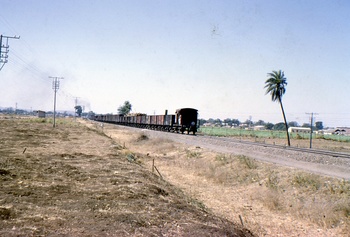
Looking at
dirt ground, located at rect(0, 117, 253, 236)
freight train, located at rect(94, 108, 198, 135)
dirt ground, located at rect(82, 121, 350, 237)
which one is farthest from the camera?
freight train, located at rect(94, 108, 198, 135)

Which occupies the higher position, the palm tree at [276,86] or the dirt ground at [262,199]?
the palm tree at [276,86]

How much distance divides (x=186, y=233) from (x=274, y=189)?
822cm

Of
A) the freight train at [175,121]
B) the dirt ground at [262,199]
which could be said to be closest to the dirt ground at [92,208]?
the dirt ground at [262,199]

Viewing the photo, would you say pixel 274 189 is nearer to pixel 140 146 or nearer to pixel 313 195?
pixel 313 195

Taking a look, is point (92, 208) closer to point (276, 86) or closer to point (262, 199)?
point (262, 199)

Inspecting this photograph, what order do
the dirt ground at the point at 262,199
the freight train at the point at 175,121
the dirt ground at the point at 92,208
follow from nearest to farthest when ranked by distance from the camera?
the dirt ground at the point at 92,208 < the dirt ground at the point at 262,199 < the freight train at the point at 175,121

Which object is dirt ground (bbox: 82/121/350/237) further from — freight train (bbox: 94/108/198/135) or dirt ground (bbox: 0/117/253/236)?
freight train (bbox: 94/108/198/135)

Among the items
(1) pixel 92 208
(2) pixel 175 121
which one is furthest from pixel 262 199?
(2) pixel 175 121

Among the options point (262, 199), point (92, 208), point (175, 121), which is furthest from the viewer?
point (175, 121)

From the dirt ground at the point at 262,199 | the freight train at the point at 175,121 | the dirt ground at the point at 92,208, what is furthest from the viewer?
the freight train at the point at 175,121

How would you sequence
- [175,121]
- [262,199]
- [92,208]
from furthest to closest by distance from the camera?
[175,121] → [262,199] → [92,208]

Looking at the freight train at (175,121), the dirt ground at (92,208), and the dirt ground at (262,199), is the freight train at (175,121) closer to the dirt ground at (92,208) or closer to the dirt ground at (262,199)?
the dirt ground at (262,199)

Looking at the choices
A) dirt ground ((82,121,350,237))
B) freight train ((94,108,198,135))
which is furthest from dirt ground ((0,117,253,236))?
freight train ((94,108,198,135))

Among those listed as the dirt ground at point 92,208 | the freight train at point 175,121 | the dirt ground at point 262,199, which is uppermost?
the freight train at point 175,121
